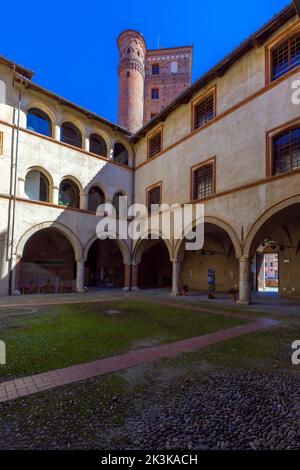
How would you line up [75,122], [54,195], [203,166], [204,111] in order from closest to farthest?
[203,166]
[204,111]
[54,195]
[75,122]

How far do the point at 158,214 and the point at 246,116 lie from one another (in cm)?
859

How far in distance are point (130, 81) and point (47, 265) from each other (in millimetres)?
26164

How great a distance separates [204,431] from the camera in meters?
2.98

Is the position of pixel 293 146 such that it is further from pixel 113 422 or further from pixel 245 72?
pixel 113 422

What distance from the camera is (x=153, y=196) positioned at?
67.6 feet

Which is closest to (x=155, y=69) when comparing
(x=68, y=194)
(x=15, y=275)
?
(x=68, y=194)

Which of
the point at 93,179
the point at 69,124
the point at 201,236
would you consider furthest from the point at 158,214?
the point at 69,124

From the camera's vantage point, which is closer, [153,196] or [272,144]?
[272,144]

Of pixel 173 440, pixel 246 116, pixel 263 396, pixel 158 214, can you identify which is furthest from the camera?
pixel 158 214

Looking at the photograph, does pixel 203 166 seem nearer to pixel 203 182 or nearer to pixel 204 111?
pixel 203 182

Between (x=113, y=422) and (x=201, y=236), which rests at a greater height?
(x=201, y=236)

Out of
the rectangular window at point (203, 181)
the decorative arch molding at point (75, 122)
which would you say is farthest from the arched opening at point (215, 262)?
the decorative arch molding at point (75, 122)

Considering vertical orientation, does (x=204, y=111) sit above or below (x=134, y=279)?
above

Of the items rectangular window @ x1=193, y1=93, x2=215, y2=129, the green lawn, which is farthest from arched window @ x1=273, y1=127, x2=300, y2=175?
the green lawn
